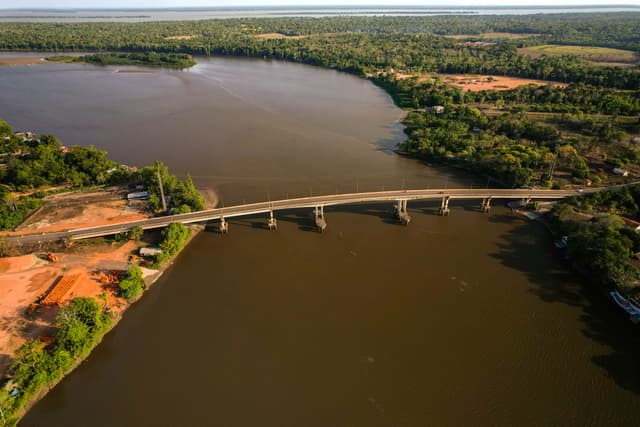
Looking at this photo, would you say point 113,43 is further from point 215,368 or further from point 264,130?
point 215,368

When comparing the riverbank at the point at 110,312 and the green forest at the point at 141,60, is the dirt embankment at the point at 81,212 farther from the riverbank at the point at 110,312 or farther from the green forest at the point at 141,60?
the green forest at the point at 141,60

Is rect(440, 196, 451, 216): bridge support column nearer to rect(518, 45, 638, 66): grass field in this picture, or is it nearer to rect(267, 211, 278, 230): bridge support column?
rect(267, 211, 278, 230): bridge support column

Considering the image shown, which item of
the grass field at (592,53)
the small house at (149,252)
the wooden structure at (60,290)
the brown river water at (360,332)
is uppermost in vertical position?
the grass field at (592,53)

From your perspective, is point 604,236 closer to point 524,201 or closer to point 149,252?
point 524,201

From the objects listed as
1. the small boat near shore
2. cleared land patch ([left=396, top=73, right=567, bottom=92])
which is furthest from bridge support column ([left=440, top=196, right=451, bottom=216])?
cleared land patch ([left=396, top=73, right=567, bottom=92])

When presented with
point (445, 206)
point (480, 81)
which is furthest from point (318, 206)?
point (480, 81)

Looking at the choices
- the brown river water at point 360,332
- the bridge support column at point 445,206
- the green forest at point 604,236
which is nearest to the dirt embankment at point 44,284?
the brown river water at point 360,332
